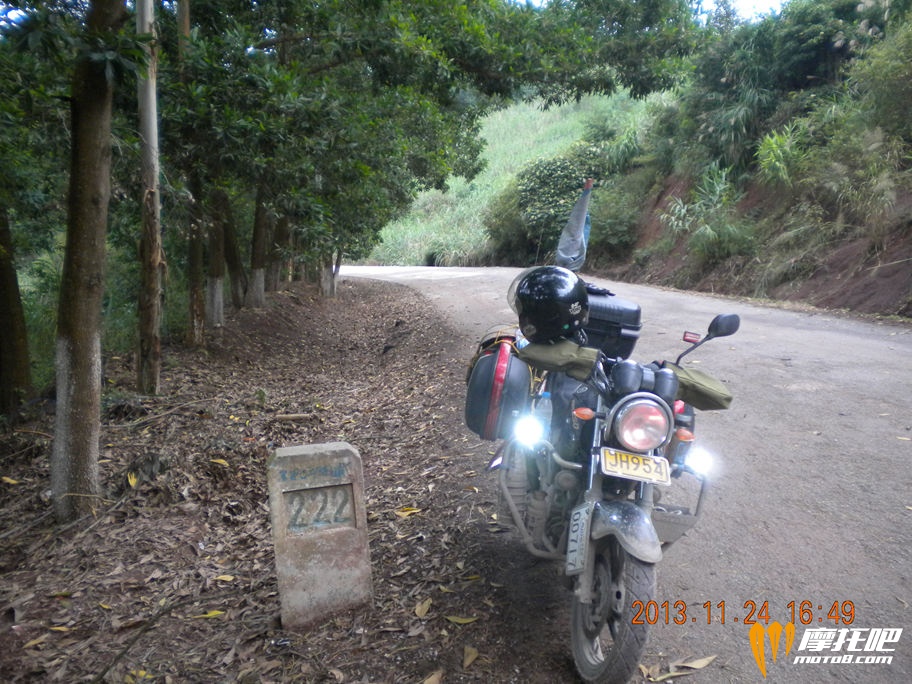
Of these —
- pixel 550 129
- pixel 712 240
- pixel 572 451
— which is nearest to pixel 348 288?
pixel 712 240

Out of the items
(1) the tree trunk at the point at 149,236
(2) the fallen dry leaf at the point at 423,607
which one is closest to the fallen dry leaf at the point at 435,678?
(2) the fallen dry leaf at the point at 423,607

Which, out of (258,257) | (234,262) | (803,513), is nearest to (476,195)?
(234,262)

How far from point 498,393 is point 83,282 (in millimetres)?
3289

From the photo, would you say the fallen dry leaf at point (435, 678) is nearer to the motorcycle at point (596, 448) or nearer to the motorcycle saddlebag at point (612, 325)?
the motorcycle at point (596, 448)

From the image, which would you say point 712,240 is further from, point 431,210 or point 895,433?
point 431,210

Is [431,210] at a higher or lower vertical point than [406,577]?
higher

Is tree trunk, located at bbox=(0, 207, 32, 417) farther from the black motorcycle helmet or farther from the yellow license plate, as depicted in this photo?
the yellow license plate

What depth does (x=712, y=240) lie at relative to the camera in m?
16.5

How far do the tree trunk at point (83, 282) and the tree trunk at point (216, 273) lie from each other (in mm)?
5651

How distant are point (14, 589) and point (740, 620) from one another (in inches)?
179

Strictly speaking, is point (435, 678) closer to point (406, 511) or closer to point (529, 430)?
point (529, 430)

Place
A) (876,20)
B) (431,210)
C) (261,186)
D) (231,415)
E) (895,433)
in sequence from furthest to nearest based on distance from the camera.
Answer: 1. (431,210)
2. (876,20)
3. (261,186)
4. (231,415)
5. (895,433)

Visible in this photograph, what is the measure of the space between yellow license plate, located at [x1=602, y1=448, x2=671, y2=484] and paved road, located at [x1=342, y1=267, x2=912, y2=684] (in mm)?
945

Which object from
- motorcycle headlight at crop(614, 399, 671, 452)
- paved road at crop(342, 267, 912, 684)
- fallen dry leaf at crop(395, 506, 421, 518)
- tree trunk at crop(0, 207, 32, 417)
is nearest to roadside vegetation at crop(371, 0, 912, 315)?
paved road at crop(342, 267, 912, 684)
